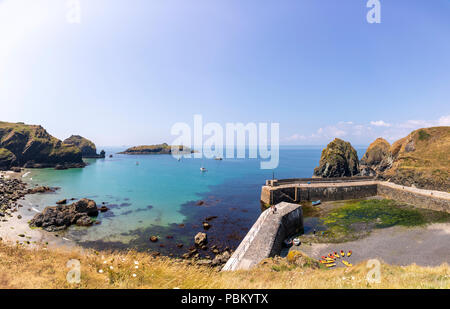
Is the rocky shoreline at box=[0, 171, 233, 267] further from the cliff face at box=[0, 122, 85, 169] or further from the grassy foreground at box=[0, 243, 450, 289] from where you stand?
the cliff face at box=[0, 122, 85, 169]

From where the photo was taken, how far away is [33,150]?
87.1m

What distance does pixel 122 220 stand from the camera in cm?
2973

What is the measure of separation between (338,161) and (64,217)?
7031 centimetres

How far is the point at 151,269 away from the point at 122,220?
87.8 feet

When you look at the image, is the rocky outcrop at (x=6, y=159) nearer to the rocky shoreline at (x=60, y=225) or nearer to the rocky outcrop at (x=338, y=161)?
the rocky shoreline at (x=60, y=225)

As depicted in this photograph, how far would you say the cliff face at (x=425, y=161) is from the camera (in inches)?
1554

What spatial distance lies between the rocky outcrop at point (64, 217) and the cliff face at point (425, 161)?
62.0m

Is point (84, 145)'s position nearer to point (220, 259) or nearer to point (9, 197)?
point (9, 197)

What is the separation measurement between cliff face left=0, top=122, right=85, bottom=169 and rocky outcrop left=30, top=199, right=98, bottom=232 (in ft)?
241

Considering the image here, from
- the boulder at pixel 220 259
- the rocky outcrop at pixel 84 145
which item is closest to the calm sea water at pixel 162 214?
the boulder at pixel 220 259

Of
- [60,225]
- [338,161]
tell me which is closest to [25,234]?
[60,225]

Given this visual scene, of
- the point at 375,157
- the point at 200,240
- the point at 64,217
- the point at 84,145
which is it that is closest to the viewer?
the point at 200,240
